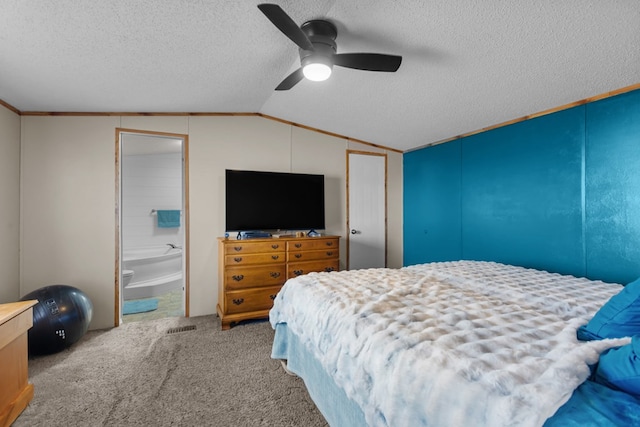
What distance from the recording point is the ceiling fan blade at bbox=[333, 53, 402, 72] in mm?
1976

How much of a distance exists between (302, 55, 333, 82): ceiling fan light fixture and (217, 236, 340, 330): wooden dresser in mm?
1921

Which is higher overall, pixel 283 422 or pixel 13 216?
pixel 13 216

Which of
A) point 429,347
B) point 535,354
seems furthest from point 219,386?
point 535,354

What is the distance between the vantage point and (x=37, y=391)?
6.77 feet

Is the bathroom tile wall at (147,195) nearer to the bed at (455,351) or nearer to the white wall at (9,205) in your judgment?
the white wall at (9,205)

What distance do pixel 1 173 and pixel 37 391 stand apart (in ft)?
6.79

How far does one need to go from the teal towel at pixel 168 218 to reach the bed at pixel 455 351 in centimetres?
421

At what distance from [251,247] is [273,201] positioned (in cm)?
71

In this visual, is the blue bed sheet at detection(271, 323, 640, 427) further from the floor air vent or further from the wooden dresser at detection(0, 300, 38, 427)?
the wooden dresser at detection(0, 300, 38, 427)

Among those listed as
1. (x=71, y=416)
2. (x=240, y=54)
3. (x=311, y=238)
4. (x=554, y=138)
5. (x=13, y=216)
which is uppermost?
(x=240, y=54)

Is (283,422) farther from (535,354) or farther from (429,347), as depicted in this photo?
(535,354)

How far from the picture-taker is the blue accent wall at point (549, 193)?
234 centimetres

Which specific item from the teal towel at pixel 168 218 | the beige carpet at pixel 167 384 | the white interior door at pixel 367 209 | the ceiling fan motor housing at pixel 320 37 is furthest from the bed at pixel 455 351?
the teal towel at pixel 168 218

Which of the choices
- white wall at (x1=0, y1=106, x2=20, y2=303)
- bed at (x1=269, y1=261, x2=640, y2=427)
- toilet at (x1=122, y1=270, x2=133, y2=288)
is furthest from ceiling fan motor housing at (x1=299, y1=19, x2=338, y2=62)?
toilet at (x1=122, y1=270, x2=133, y2=288)
